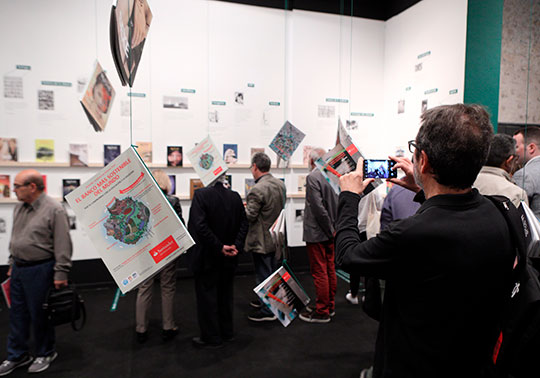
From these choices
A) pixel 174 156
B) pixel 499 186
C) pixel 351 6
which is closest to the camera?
pixel 499 186

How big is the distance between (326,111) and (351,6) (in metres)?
1.51

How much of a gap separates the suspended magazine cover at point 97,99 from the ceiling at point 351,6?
3.68 metres

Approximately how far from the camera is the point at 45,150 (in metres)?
4.31

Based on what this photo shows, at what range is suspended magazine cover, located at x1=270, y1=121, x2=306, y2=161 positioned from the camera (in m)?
3.84

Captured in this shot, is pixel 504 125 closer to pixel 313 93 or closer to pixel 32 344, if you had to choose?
pixel 313 93

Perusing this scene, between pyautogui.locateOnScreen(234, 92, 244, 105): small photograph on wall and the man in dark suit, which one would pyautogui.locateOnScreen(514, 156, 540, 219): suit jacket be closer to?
the man in dark suit

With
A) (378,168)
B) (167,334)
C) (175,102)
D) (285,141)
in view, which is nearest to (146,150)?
(175,102)

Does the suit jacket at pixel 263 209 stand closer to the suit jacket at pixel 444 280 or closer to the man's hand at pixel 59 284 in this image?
the man's hand at pixel 59 284

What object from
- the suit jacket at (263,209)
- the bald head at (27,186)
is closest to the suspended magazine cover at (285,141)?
the suit jacket at (263,209)

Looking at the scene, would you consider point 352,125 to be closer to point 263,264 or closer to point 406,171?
point 263,264

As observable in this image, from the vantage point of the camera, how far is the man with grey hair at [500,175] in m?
2.13

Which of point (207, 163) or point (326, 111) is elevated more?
point (326, 111)

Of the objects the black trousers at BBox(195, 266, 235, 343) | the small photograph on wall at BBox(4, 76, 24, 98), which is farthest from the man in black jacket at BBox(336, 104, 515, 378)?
the small photograph on wall at BBox(4, 76, 24, 98)

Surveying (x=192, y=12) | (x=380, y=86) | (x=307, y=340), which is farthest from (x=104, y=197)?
(x=380, y=86)
